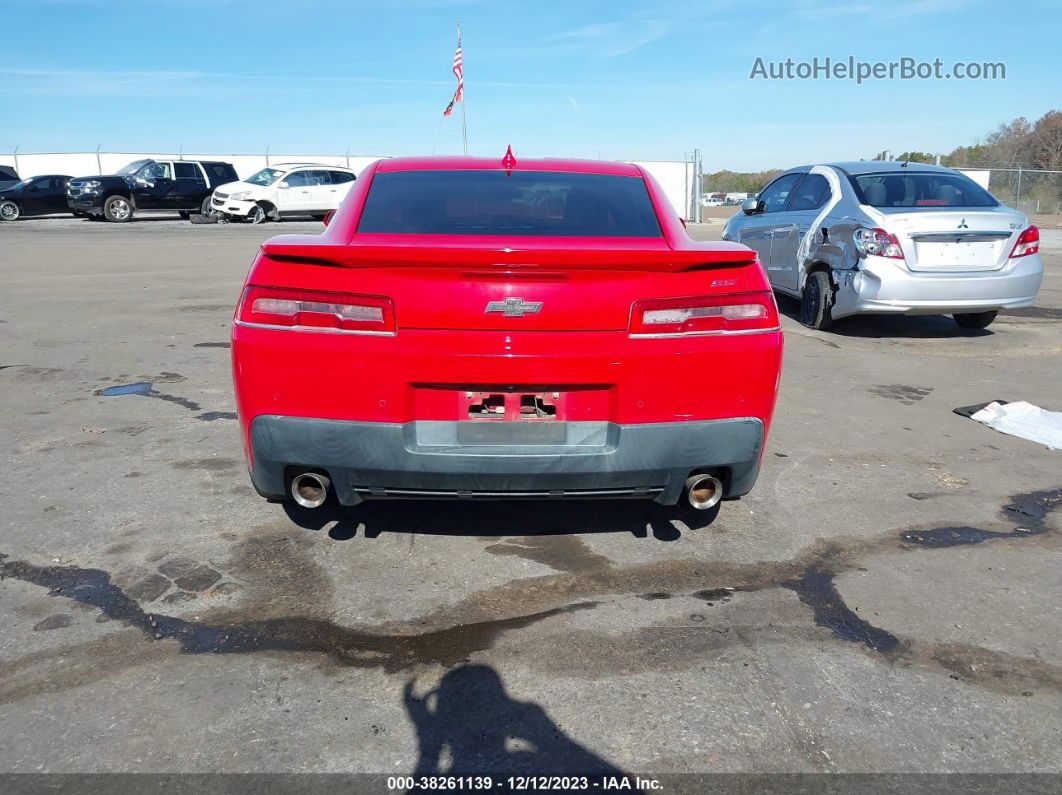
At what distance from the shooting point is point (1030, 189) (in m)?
29.1

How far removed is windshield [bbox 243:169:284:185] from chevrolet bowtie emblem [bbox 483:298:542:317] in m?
25.9

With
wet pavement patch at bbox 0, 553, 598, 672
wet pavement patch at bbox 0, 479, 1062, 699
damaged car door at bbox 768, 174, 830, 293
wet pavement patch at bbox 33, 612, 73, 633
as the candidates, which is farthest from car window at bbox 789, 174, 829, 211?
wet pavement patch at bbox 33, 612, 73, 633

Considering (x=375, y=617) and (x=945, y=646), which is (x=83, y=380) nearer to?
(x=375, y=617)

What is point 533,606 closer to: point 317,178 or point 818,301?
point 818,301

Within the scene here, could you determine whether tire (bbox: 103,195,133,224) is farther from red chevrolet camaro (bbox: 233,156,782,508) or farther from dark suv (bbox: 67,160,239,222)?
red chevrolet camaro (bbox: 233,156,782,508)

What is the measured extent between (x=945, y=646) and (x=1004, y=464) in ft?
Result: 7.23

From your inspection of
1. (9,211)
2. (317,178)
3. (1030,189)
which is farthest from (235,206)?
(1030,189)

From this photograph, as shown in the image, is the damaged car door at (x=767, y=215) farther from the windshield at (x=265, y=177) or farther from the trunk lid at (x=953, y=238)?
the windshield at (x=265, y=177)

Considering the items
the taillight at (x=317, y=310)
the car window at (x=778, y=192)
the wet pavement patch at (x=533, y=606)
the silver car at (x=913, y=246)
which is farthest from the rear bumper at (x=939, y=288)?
the taillight at (x=317, y=310)

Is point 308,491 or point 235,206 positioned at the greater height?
point 235,206

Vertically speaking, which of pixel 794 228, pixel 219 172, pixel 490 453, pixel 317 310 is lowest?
pixel 490 453

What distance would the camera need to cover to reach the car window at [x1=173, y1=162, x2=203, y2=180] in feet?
89.2

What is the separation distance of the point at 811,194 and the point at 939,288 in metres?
1.83

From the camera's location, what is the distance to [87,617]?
291 cm
